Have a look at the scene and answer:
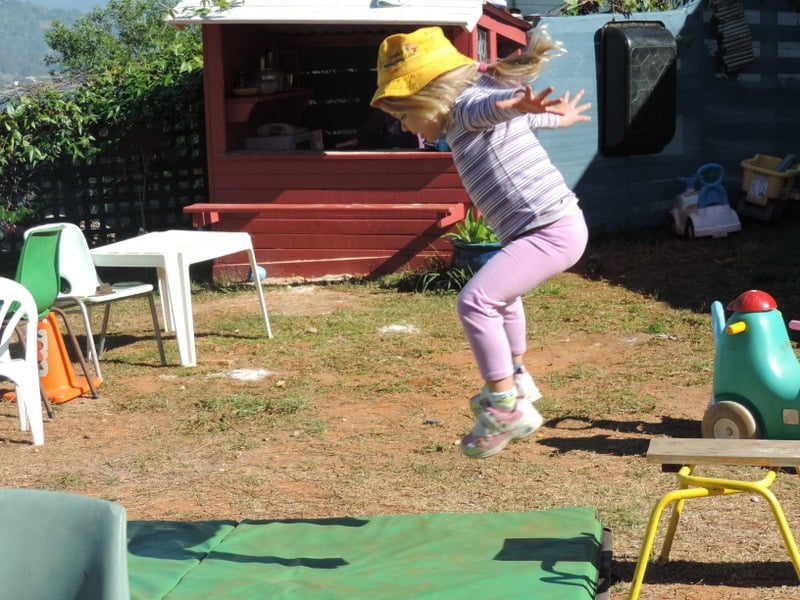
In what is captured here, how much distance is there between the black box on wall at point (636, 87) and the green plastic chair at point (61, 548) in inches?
398

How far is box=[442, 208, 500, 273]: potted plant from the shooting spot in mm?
9805

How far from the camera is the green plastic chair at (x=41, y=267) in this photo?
6.62m

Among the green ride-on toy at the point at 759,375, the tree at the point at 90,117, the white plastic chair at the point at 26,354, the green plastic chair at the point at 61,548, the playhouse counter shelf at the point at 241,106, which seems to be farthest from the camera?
the tree at the point at 90,117

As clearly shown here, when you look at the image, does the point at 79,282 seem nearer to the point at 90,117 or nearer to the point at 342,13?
the point at 342,13

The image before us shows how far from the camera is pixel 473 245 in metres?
9.83

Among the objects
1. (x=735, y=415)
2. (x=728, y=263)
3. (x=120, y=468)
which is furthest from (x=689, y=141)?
(x=120, y=468)

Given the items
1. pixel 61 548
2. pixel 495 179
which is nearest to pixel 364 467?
pixel 495 179

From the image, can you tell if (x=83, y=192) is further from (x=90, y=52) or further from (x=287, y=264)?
(x=90, y=52)

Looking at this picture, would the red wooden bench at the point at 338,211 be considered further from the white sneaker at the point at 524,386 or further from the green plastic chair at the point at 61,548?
the green plastic chair at the point at 61,548

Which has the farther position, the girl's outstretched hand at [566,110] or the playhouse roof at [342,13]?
the playhouse roof at [342,13]

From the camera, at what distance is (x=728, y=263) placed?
10453 mm

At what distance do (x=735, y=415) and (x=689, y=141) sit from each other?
25.1 feet

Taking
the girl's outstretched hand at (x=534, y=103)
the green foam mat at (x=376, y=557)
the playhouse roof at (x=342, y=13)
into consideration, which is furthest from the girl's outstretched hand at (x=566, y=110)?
the playhouse roof at (x=342, y=13)

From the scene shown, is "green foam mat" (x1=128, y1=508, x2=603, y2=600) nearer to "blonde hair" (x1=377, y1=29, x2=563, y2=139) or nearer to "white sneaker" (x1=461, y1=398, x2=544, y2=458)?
"white sneaker" (x1=461, y1=398, x2=544, y2=458)
